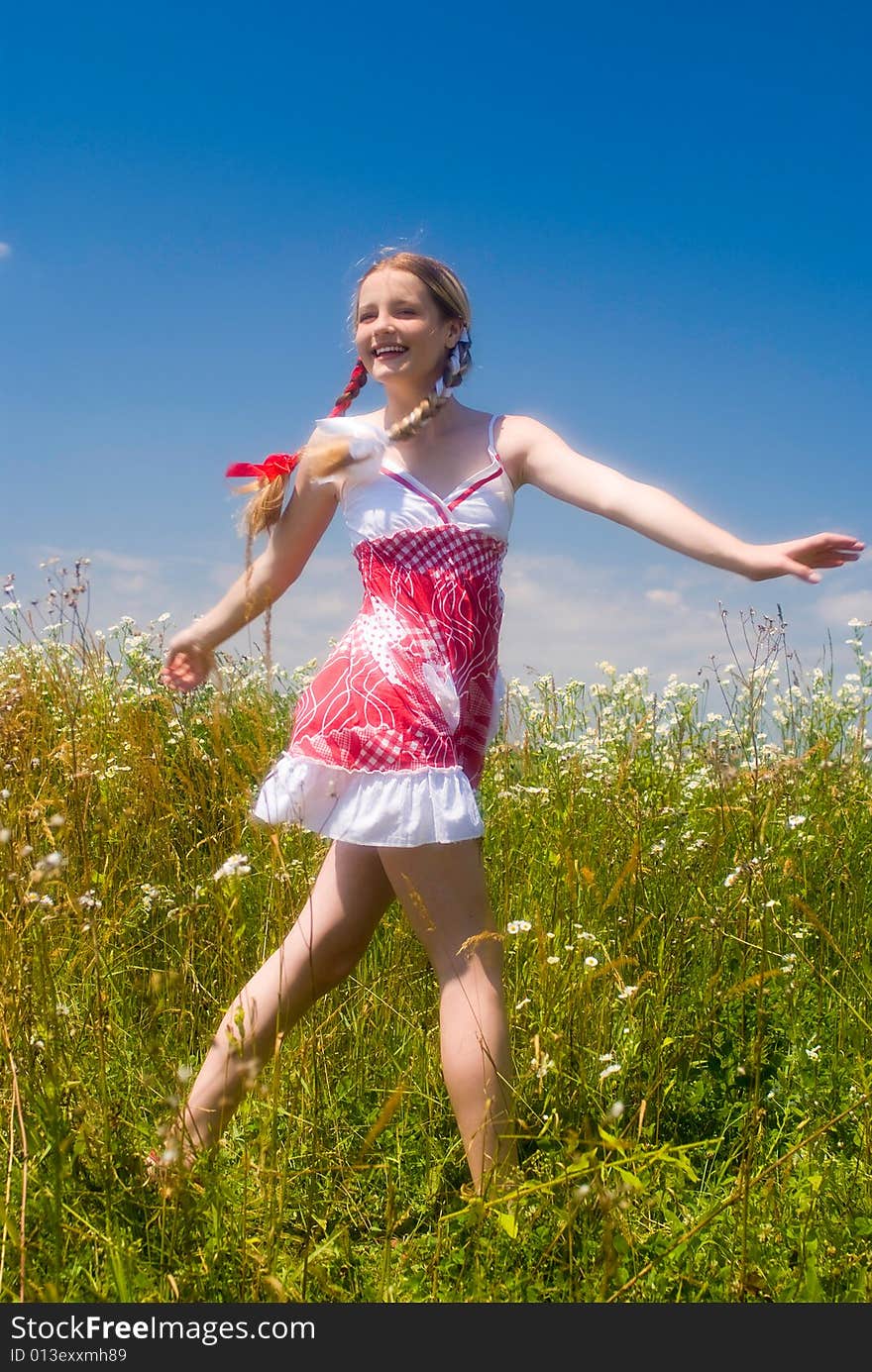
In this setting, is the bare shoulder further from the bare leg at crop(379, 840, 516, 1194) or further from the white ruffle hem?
the bare leg at crop(379, 840, 516, 1194)

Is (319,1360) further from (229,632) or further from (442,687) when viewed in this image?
(229,632)

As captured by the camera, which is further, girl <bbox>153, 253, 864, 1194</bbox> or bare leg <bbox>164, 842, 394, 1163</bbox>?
bare leg <bbox>164, 842, 394, 1163</bbox>

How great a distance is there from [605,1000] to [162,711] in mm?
2944

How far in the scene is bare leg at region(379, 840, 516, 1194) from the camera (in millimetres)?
2369

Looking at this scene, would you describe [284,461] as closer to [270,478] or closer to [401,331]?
[270,478]

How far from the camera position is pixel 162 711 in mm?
5145

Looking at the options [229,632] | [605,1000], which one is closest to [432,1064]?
[605,1000]

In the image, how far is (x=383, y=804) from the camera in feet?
7.69

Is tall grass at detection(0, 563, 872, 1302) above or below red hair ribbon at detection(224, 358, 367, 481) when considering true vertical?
below

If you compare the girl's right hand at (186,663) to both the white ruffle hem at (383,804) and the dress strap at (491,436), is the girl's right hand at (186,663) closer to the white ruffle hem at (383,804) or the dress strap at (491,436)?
the white ruffle hem at (383,804)

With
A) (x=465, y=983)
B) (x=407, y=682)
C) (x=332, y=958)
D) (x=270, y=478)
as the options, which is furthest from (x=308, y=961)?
(x=270, y=478)

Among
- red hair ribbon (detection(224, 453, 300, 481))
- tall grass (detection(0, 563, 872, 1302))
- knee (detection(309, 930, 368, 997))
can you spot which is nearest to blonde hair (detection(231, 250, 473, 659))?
red hair ribbon (detection(224, 453, 300, 481))

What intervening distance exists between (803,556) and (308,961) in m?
1.39

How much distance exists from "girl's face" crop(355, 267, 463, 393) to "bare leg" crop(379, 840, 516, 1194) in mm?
1140
